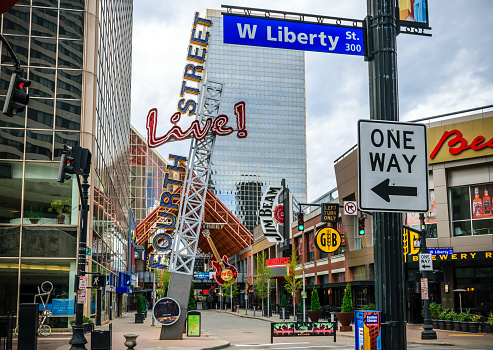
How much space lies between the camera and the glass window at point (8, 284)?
32.6 m

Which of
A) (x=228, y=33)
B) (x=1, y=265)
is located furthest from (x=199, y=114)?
(x=228, y=33)

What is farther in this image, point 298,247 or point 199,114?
point 298,247

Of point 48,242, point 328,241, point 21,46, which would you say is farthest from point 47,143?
point 328,241

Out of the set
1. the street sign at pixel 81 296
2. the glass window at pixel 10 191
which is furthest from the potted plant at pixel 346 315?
the glass window at pixel 10 191

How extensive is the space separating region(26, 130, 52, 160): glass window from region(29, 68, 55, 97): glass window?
8.23ft

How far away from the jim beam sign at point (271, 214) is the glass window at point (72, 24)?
92.0ft

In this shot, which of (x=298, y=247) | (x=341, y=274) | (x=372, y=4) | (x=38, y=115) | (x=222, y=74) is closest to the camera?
(x=372, y=4)

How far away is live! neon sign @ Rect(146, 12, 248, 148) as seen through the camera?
3456cm

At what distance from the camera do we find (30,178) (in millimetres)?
34531

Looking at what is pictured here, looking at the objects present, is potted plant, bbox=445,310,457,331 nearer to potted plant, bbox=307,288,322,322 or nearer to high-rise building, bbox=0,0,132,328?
potted plant, bbox=307,288,322,322

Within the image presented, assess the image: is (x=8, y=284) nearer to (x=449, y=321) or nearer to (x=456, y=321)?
(x=449, y=321)

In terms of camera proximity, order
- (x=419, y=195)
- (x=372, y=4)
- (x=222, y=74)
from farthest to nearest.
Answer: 1. (x=222, y=74)
2. (x=372, y=4)
3. (x=419, y=195)

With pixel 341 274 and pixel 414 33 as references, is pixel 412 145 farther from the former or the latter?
pixel 341 274

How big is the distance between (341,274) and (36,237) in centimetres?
2905
